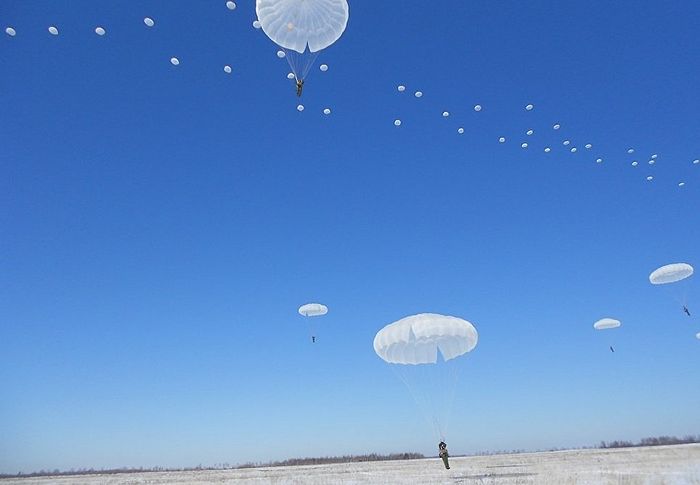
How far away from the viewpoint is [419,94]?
60.3 ft

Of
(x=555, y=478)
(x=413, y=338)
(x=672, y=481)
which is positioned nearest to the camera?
(x=672, y=481)

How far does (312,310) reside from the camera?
3578cm

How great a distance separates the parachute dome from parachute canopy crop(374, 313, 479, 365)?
46.8ft

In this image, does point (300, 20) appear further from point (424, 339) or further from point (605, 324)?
point (605, 324)

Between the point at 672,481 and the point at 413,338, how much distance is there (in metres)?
12.2

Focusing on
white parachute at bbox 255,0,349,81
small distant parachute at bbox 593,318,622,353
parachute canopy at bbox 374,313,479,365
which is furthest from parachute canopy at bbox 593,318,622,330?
white parachute at bbox 255,0,349,81

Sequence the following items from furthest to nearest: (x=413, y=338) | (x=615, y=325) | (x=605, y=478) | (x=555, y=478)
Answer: (x=615, y=325) → (x=413, y=338) → (x=555, y=478) → (x=605, y=478)

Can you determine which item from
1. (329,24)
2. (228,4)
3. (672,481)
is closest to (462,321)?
(672,481)

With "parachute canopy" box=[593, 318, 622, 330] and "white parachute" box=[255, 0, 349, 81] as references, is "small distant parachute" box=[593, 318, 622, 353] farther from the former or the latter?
"white parachute" box=[255, 0, 349, 81]

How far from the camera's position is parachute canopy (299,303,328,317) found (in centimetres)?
3556

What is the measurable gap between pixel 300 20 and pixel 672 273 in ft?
105

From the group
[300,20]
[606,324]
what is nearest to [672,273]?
[606,324]

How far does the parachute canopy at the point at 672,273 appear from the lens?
33.1m

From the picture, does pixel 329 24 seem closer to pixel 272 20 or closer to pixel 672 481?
pixel 272 20
